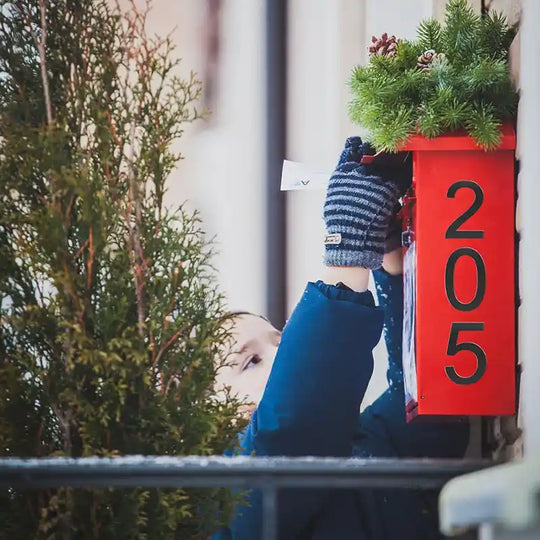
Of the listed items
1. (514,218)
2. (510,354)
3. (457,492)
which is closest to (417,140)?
(514,218)

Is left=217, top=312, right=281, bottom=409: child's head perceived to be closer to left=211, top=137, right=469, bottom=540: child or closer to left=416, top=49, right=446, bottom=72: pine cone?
left=211, top=137, right=469, bottom=540: child

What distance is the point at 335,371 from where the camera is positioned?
254cm

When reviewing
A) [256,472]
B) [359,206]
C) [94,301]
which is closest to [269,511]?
[256,472]

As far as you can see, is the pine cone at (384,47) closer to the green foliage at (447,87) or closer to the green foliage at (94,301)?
the green foliage at (447,87)

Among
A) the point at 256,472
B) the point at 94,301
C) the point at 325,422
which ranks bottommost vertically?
the point at 325,422

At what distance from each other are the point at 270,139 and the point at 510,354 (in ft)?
5.42

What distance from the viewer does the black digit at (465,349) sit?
2.44 metres

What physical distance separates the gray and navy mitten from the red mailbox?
146 mm

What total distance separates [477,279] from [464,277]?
3cm

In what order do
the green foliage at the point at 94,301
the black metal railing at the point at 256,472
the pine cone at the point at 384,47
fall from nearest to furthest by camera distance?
the black metal railing at the point at 256,472
the green foliage at the point at 94,301
the pine cone at the point at 384,47

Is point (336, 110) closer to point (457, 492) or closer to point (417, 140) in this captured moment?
point (417, 140)

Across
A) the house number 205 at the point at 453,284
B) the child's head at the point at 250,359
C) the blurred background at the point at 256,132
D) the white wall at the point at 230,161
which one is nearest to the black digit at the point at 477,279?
the house number 205 at the point at 453,284

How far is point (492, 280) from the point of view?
2.43 metres

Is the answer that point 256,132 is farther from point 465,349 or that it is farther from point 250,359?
point 465,349
